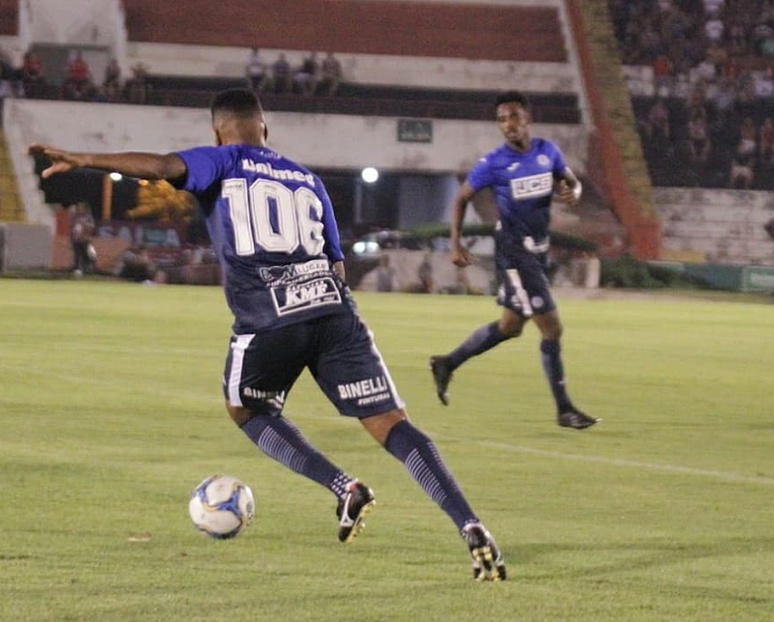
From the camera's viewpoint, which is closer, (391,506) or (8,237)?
(391,506)

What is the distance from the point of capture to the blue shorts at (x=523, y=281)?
466 inches

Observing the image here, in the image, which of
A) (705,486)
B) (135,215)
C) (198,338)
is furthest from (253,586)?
(135,215)

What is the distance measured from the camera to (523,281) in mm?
11883

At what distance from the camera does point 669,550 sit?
260 inches

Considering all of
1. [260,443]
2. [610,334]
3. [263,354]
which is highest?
[263,354]

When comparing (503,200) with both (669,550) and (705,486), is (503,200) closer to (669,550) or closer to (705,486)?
(705,486)

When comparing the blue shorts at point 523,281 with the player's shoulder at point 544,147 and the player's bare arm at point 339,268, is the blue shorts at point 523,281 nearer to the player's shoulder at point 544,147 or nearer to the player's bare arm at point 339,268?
the player's shoulder at point 544,147

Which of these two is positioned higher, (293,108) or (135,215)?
(293,108)

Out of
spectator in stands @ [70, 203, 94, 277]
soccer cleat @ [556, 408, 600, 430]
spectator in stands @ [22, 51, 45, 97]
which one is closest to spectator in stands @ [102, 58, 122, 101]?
spectator in stands @ [22, 51, 45, 97]

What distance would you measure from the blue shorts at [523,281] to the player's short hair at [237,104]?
5593mm

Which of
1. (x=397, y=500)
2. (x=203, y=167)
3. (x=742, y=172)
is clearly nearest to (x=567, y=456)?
(x=397, y=500)

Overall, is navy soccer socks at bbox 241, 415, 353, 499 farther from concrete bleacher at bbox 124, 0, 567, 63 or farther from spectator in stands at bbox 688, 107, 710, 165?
spectator in stands at bbox 688, 107, 710, 165

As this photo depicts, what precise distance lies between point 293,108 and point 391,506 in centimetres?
3602

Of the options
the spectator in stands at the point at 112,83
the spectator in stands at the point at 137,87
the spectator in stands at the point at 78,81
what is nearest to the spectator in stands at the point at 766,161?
the spectator in stands at the point at 137,87
